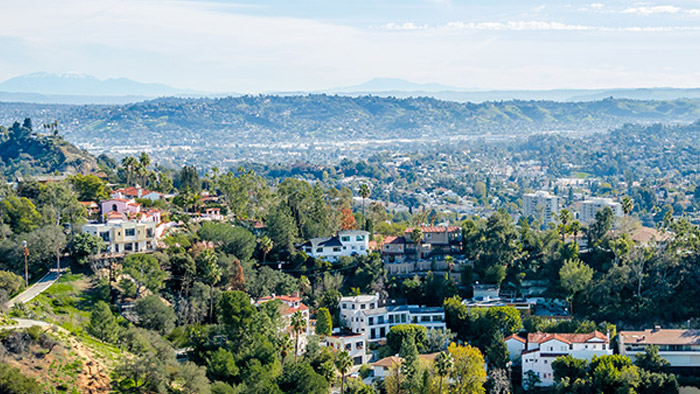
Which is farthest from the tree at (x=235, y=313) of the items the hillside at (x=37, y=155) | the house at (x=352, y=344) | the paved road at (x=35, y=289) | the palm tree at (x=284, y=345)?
the hillside at (x=37, y=155)

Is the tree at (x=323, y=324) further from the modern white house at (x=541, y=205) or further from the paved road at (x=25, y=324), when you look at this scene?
the modern white house at (x=541, y=205)

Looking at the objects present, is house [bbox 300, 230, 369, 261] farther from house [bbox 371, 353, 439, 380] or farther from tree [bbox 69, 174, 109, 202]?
tree [bbox 69, 174, 109, 202]

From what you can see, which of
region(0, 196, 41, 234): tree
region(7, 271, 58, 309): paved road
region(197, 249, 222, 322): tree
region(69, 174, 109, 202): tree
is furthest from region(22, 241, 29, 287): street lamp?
region(69, 174, 109, 202): tree

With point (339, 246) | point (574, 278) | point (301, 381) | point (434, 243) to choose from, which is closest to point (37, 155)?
point (339, 246)

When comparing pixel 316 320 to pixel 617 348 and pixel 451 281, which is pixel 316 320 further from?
pixel 617 348

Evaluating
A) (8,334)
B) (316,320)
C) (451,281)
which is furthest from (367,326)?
(8,334)

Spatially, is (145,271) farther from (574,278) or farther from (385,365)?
(574,278)
